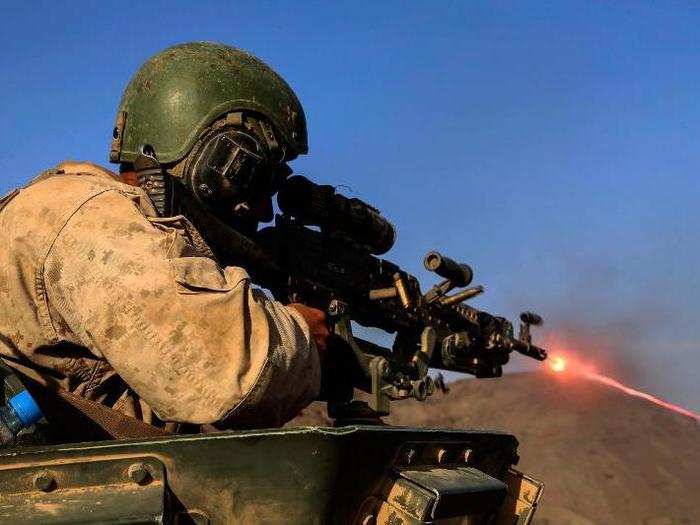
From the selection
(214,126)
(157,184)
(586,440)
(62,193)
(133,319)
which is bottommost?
(133,319)

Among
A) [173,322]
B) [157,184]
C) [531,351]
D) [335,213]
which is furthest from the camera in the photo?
[531,351]

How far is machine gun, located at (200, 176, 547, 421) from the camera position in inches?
177

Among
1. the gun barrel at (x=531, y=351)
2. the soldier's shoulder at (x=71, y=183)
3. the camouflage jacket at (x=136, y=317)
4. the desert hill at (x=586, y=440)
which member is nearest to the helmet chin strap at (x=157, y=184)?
the soldier's shoulder at (x=71, y=183)

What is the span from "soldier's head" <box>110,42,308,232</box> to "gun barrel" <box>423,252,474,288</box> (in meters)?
1.84

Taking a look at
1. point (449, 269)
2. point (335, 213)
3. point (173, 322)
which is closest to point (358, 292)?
point (335, 213)

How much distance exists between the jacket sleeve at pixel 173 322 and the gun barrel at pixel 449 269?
348 cm

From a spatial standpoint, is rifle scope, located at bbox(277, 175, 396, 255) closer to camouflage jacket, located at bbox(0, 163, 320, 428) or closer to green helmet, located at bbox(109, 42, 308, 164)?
green helmet, located at bbox(109, 42, 308, 164)

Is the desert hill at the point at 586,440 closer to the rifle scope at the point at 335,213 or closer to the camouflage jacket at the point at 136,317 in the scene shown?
the rifle scope at the point at 335,213

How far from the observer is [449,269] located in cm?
604

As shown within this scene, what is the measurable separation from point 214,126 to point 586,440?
61.8ft

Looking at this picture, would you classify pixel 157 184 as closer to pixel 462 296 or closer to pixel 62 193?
pixel 62 193

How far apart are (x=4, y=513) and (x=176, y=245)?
853mm

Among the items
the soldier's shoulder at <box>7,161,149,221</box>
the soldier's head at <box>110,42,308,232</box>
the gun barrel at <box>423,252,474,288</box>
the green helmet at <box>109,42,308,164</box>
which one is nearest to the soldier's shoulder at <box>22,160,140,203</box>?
the soldier's shoulder at <box>7,161,149,221</box>

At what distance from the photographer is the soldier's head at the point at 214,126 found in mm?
3783
